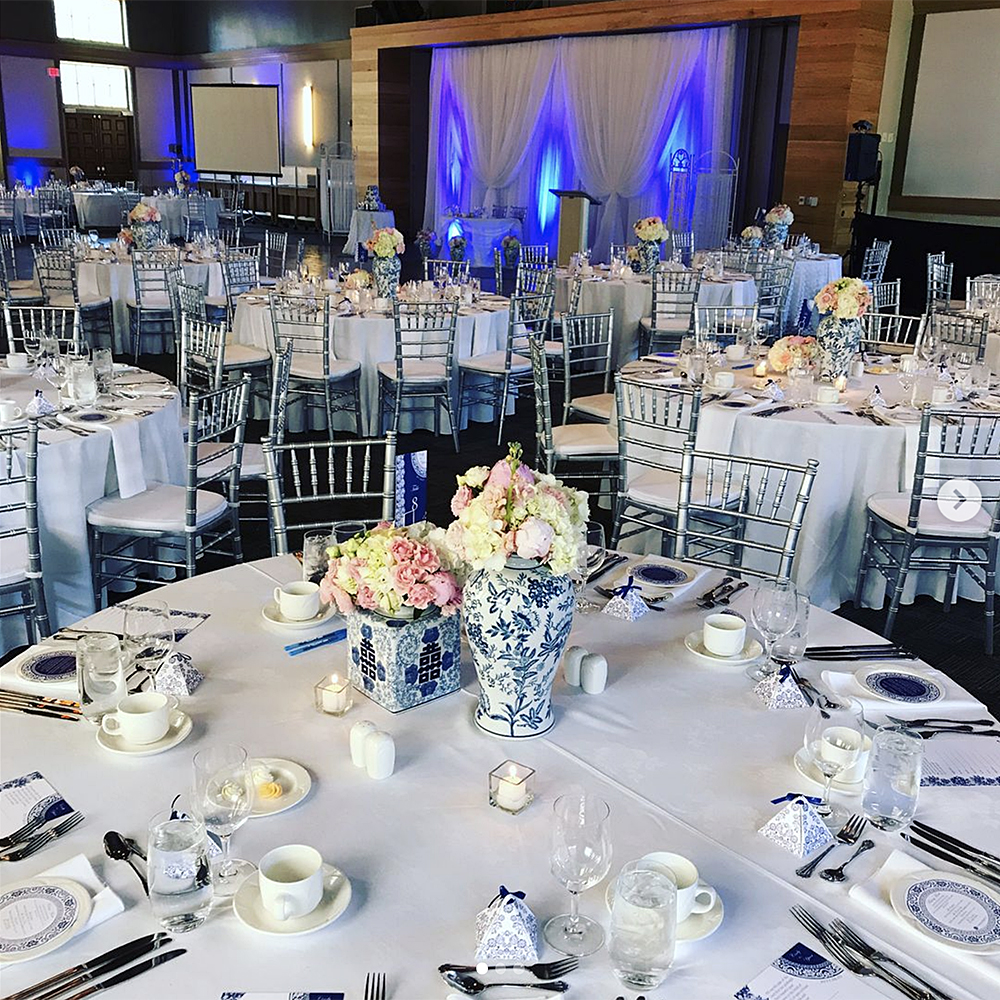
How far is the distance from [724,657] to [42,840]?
128 centimetres

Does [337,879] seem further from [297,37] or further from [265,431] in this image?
[297,37]

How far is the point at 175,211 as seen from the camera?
16.9 m

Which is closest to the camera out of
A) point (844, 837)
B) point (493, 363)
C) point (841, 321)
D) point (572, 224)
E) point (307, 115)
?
point (844, 837)

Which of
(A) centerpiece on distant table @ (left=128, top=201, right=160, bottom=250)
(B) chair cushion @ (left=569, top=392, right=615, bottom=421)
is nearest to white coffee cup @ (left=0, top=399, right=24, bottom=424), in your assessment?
(B) chair cushion @ (left=569, top=392, right=615, bottom=421)

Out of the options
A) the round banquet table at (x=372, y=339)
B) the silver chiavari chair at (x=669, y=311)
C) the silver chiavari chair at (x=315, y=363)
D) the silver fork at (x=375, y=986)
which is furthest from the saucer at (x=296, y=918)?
the silver chiavari chair at (x=669, y=311)

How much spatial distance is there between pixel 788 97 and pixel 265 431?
9.98 metres

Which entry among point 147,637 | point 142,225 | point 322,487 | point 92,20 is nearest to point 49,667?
point 147,637

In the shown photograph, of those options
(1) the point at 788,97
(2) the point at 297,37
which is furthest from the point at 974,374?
(2) the point at 297,37

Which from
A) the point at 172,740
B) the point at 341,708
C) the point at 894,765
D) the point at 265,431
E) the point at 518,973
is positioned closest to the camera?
the point at 518,973

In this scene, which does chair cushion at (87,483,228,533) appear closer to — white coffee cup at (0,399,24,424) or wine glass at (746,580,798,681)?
white coffee cup at (0,399,24,424)

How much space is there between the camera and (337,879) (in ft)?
4.53

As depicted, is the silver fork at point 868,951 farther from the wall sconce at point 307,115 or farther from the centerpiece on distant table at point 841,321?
the wall sconce at point 307,115

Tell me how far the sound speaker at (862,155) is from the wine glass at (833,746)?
32.9 feet

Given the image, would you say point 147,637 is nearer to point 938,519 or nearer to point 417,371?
point 938,519
